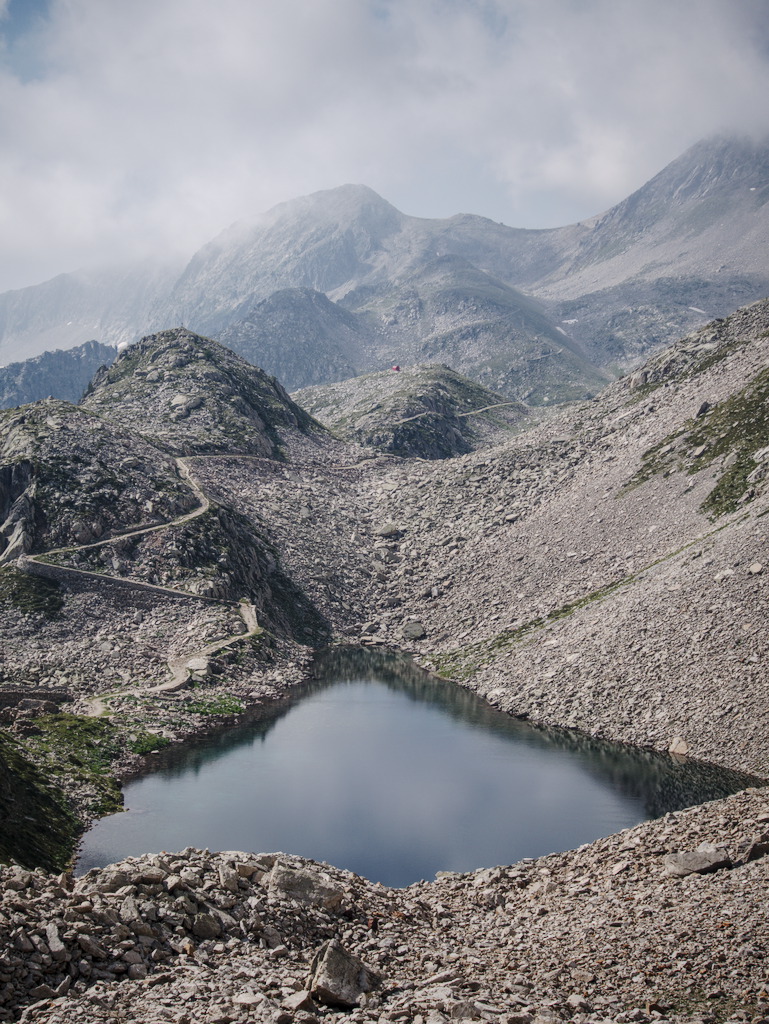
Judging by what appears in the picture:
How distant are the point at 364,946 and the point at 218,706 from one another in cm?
4790

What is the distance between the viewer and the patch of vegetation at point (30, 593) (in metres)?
81.7

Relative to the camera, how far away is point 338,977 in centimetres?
2478

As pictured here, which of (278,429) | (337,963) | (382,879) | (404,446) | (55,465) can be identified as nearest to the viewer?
(337,963)

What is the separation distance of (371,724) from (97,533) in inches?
1580

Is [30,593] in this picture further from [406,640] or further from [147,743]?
[406,640]

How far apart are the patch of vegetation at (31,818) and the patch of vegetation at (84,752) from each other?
2283 millimetres

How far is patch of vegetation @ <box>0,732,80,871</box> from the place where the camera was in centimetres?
4231

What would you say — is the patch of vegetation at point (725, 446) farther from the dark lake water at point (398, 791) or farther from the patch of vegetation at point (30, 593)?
the patch of vegetation at point (30, 593)

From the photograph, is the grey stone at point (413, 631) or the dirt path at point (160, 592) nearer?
the dirt path at point (160, 592)

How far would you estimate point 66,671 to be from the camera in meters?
75.8

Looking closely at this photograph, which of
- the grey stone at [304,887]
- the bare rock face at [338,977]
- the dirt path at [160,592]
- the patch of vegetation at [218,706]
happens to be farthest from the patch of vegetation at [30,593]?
the bare rock face at [338,977]

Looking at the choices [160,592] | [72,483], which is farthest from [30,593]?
[72,483]

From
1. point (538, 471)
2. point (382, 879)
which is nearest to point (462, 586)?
point (538, 471)

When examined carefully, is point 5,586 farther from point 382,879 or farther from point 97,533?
point 382,879
